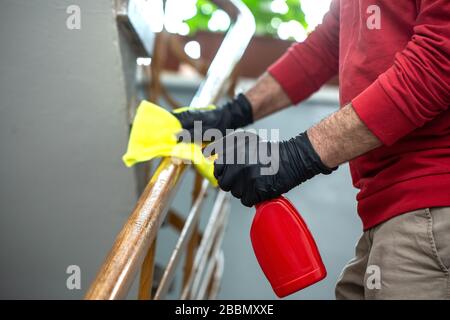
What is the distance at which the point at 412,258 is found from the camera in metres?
1.03

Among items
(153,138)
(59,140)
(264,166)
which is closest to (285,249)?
(264,166)

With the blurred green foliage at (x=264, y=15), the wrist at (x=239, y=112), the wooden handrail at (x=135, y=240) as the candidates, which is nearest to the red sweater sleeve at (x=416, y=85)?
the wooden handrail at (x=135, y=240)

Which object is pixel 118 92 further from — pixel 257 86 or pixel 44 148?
pixel 257 86

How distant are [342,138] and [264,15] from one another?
17.6 ft

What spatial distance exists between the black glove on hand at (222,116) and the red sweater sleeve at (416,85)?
0.48 m

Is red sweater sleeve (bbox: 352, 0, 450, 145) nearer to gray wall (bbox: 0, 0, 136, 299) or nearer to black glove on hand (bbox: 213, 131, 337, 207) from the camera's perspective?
black glove on hand (bbox: 213, 131, 337, 207)

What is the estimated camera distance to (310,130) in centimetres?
109

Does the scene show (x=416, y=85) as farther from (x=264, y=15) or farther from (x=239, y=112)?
(x=264, y=15)

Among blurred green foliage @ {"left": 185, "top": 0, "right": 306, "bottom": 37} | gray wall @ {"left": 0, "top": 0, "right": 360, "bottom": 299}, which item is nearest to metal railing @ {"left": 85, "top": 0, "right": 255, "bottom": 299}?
gray wall @ {"left": 0, "top": 0, "right": 360, "bottom": 299}

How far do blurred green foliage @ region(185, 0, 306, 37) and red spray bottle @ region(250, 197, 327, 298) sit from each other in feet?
17.2

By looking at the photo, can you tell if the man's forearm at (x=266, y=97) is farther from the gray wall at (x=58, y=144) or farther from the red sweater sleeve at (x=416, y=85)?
the red sweater sleeve at (x=416, y=85)

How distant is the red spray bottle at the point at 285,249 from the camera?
108 centimetres
